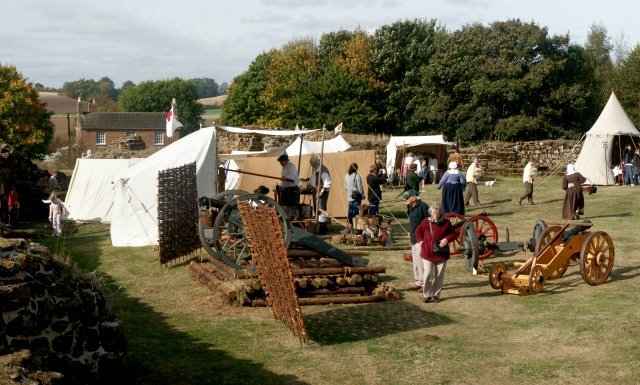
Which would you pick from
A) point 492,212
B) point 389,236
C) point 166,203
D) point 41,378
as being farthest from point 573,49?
point 41,378

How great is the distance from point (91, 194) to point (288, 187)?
35.4ft

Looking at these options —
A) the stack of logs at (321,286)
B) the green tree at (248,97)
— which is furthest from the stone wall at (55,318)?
the green tree at (248,97)

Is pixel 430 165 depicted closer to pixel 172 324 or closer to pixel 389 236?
pixel 389 236

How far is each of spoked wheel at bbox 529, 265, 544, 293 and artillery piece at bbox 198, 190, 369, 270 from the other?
2385 mm

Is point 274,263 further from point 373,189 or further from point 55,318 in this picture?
point 373,189

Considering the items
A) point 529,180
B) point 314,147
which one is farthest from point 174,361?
point 529,180

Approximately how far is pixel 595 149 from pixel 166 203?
21.1 meters

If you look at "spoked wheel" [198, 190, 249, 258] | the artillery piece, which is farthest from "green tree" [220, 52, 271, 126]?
the artillery piece

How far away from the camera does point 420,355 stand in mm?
8898

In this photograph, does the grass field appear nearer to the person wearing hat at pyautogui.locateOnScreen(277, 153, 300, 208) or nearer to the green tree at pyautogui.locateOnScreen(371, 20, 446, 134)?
the person wearing hat at pyautogui.locateOnScreen(277, 153, 300, 208)

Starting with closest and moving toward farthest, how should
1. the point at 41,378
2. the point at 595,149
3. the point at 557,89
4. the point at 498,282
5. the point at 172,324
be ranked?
the point at 41,378
the point at 172,324
the point at 498,282
the point at 595,149
the point at 557,89

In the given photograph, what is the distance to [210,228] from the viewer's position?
1391 cm

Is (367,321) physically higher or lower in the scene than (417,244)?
lower

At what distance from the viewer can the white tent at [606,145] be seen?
102ft
